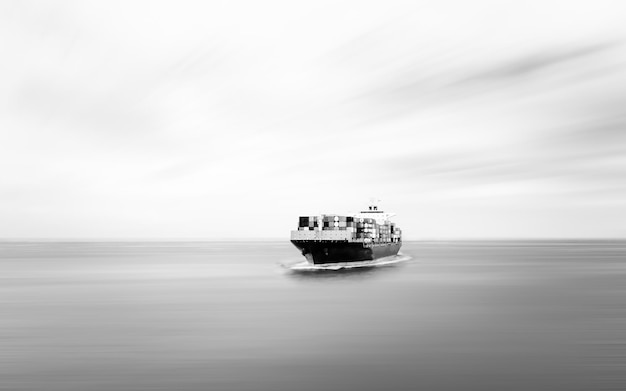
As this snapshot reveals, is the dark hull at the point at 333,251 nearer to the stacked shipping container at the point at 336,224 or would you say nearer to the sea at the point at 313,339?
the stacked shipping container at the point at 336,224

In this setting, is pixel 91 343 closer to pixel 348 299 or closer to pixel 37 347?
pixel 37 347

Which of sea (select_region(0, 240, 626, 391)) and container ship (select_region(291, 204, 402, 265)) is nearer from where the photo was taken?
sea (select_region(0, 240, 626, 391))

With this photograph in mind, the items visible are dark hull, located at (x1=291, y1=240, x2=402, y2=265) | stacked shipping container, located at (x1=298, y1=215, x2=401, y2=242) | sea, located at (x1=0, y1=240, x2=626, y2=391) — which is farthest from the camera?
stacked shipping container, located at (x1=298, y1=215, x2=401, y2=242)

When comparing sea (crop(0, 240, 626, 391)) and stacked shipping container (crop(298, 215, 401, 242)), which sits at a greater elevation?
stacked shipping container (crop(298, 215, 401, 242))

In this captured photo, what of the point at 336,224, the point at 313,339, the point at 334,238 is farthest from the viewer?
the point at 336,224

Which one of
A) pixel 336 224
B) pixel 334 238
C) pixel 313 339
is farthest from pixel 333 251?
pixel 313 339

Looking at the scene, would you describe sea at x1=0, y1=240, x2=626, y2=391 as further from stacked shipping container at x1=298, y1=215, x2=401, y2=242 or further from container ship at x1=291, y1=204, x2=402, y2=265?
stacked shipping container at x1=298, y1=215, x2=401, y2=242

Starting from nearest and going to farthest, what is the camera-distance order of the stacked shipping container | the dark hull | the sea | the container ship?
the sea < the container ship < the dark hull < the stacked shipping container

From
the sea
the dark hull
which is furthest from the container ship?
the sea

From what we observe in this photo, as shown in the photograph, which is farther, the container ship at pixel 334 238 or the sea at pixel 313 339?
the container ship at pixel 334 238

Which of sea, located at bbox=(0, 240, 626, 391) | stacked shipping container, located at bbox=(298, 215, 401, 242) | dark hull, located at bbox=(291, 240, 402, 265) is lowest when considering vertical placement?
sea, located at bbox=(0, 240, 626, 391)

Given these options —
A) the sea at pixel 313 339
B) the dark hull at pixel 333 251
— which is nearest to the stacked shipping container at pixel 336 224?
the dark hull at pixel 333 251

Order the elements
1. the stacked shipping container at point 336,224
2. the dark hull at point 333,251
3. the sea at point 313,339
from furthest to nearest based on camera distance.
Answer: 1. the stacked shipping container at point 336,224
2. the dark hull at point 333,251
3. the sea at point 313,339

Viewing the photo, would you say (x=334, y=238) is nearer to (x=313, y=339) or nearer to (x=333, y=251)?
(x=333, y=251)
